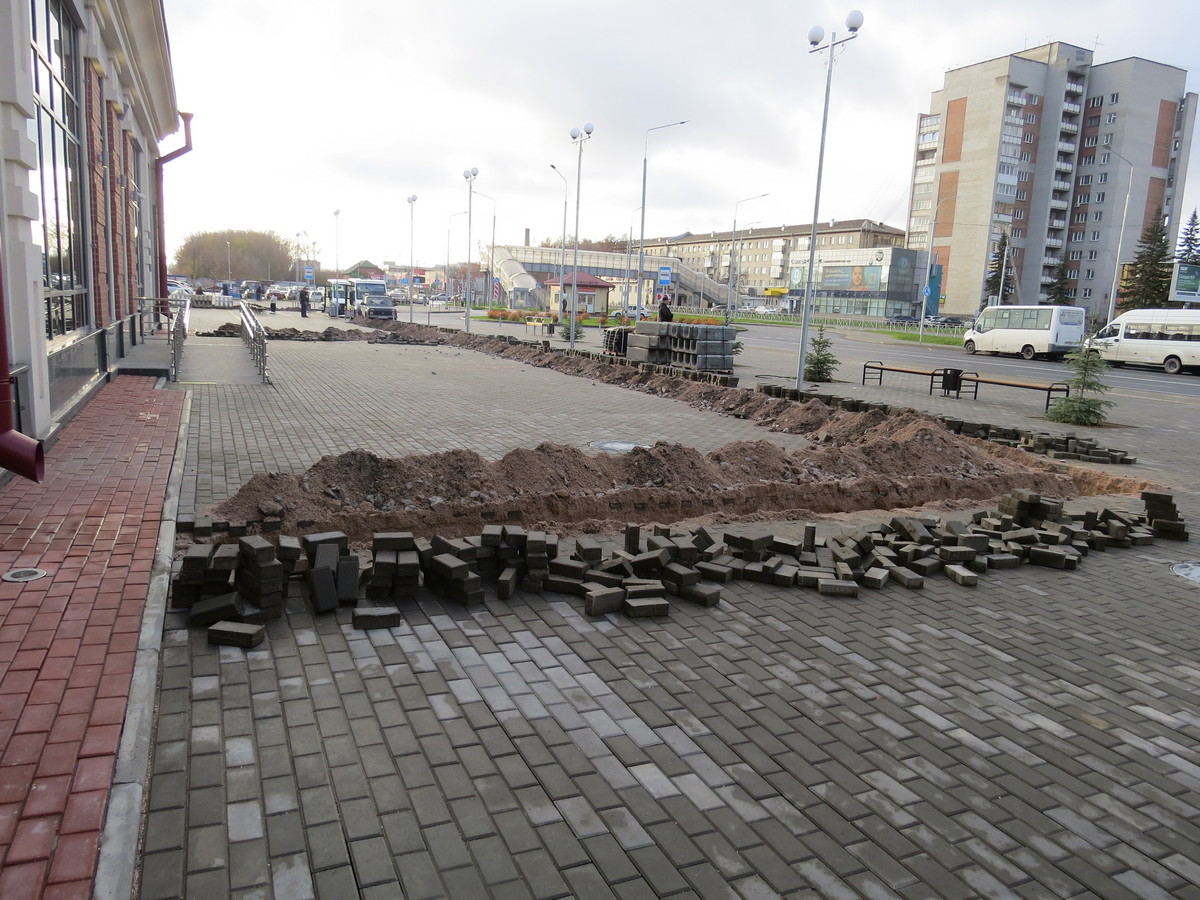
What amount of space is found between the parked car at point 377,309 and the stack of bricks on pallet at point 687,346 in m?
28.0

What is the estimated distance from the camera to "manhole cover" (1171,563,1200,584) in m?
6.33

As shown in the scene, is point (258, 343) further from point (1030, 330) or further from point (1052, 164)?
point (1052, 164)

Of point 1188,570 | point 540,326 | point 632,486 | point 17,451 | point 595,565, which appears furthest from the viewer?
point 540,326

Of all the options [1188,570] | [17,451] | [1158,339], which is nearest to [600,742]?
[17,451]

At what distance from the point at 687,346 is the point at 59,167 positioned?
46.7 ft

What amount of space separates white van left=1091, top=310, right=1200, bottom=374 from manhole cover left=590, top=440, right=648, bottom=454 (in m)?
26.8

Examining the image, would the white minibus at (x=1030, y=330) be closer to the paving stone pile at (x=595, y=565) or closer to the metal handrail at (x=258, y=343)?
the metal handrail at (x=258, y=343)

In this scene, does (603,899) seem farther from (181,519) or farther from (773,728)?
(181,519)

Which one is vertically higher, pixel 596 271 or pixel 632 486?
pixel 596 271

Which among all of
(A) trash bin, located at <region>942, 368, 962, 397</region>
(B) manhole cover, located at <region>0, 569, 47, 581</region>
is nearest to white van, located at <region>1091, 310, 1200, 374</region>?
(A) trash bin, located at <region>942, 368, 962, 397</region>

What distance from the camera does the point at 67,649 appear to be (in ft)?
12.3

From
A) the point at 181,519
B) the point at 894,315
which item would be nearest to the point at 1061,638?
the point at 181,519

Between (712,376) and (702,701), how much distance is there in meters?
14.3

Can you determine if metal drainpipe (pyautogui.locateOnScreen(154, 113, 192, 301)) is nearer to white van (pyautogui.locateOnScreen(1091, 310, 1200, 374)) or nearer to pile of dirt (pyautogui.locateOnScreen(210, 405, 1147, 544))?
pile of dirt (pyautogui.locateOnScreen(210, 405, 1147, 544))
